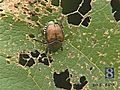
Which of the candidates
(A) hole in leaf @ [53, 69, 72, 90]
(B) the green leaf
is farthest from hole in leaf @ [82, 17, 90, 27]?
(A) hole in leaf @ [53, 69, 72, 90]

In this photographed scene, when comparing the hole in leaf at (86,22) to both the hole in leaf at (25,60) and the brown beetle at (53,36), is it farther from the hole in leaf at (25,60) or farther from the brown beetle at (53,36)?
the hole in leaf at (25,60)

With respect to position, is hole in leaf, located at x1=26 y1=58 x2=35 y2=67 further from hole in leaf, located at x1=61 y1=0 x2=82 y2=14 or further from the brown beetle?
hole in leaf, located at x1=61 y1=0 x2=82 y2=14

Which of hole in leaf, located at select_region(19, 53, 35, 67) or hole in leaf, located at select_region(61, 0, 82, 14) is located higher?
hole in leaf, located at select_region(61, 0, 82, 14)

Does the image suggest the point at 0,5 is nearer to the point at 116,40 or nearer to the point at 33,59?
the point at 33,59

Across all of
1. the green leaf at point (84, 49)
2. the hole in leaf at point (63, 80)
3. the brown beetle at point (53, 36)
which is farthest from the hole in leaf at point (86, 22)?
the hole in leaf at point (63, 80)

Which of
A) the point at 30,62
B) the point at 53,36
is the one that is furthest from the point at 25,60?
the point at 53,36

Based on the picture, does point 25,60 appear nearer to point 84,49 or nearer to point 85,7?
point 84,49

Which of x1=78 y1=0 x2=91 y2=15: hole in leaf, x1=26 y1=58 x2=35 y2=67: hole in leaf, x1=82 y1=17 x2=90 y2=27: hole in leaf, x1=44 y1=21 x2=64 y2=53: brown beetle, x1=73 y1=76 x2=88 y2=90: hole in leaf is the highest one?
x1=78 y1=0 x2=91 y2=15: hole in leaf

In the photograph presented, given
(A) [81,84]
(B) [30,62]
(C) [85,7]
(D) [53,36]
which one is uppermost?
(C) [85,7]
